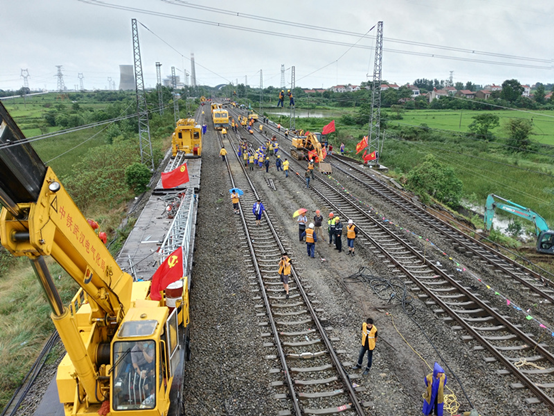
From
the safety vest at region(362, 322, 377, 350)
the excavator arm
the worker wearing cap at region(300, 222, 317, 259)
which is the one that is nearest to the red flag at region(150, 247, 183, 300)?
the safety vest at region(362, 322, 377, 350)

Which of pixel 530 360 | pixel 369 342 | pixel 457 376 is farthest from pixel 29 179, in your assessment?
pixel 530 360

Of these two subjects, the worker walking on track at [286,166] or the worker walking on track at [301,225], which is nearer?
the worker walking on track at [301,225]

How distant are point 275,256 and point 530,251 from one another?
14.0 metres

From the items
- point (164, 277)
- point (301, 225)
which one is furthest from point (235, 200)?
point (164, 277)

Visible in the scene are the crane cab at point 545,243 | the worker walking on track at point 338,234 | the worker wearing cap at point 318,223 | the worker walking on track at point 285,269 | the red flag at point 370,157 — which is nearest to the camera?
the worker walking on track at point 285,269

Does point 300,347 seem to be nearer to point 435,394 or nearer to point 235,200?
point 435,394

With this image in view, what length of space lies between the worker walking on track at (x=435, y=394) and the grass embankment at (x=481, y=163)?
22694 millimetres

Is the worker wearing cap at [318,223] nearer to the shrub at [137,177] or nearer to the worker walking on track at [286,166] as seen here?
the worker walking on track at [286,166]

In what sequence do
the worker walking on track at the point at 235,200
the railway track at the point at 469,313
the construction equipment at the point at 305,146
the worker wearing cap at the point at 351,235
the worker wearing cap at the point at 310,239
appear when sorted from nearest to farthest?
the railway track at the point at 469,313, the worker wearing cap at the point at 310,239, the worker wearing cap at the point at 351,235, the worker walking on track at the point at 235,200, the construction equipment at the point at 305,146

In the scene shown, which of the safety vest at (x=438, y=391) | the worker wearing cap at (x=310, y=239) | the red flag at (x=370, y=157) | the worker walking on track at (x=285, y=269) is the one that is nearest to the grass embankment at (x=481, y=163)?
the red flag at (x=370, y=157)

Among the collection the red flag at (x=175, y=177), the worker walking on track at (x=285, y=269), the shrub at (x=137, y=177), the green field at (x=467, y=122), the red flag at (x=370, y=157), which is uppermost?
the green field at (x=467, y=122)

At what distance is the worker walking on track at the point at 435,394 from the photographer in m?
7.05

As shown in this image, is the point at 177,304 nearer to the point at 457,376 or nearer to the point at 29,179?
the point at 29,179

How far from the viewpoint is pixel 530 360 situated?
9352 millimetres
